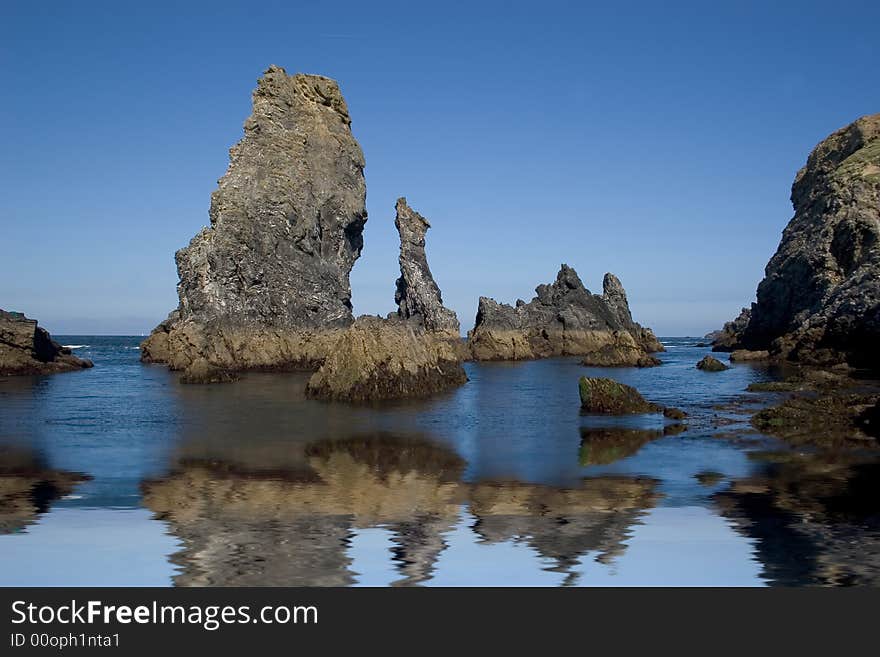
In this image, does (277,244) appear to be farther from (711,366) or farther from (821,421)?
(821,421)

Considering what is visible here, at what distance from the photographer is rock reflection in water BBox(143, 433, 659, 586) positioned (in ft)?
→ 35.6

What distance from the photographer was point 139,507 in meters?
15.3

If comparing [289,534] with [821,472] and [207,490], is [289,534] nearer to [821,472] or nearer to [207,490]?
[207,490]

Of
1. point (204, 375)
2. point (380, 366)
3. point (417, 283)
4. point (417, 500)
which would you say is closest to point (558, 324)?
point (417, 283)

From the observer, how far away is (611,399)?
35250 millimetres

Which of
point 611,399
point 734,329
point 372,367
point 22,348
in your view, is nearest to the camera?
point 611,399

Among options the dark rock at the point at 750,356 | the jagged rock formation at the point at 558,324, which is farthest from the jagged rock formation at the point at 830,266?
the jagged rock formation at the point at 558,324

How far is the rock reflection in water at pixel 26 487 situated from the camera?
14.2m

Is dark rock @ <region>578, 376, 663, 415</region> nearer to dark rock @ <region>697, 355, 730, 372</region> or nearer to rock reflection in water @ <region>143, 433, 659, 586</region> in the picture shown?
rock reflection in water @ <region>143, 433, 659, 586</region>

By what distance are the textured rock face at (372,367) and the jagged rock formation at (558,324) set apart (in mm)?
62615

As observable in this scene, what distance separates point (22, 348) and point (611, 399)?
202 feet
